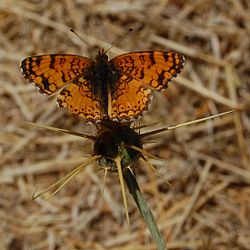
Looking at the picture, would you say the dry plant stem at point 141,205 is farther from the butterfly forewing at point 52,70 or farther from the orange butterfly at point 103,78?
the butterfly forewing at point 52,70

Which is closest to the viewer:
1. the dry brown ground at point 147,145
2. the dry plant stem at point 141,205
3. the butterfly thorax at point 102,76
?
the dry plant stem at point 141,205

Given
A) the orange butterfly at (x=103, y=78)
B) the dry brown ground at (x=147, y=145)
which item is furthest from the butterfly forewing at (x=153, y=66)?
the dry brown ground at (x=147, y=145)

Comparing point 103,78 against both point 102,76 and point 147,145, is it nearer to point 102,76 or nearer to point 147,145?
point 102,76

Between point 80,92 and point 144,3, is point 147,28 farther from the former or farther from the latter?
point 80,92

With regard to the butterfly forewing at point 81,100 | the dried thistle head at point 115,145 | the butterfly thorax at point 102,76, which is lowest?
the dried thistle head at point 115,145

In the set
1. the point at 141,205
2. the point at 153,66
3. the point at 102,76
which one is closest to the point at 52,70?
the point at 102,76

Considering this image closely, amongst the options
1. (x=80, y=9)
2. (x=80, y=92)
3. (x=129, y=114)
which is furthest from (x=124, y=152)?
(x=80, y=9)
